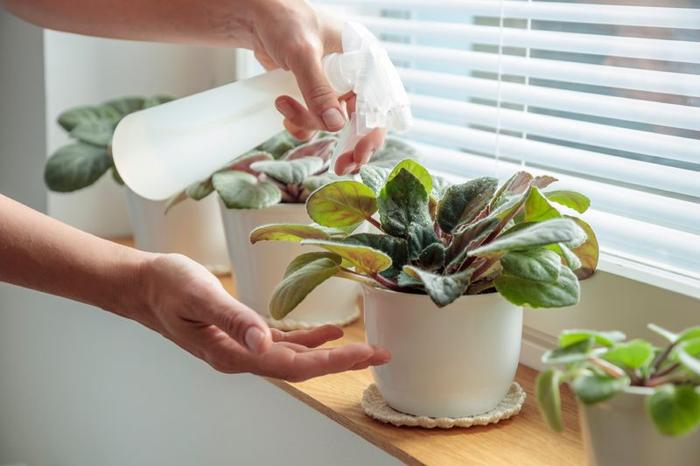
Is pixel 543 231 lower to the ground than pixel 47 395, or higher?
higher

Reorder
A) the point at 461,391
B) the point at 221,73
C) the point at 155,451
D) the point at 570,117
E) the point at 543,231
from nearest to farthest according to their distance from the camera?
the point at 543,231
the point at 461,391
the point at 570,117
the point at 155,451
the point at 221,73

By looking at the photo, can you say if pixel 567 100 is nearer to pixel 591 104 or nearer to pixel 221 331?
pixel 591 104

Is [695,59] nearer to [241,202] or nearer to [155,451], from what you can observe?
[241,202]

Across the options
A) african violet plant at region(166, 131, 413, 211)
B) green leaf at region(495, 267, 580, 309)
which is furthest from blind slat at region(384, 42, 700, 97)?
green leaf at region(495, 267, 580, 309)

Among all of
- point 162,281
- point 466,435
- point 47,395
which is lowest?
point 47,395

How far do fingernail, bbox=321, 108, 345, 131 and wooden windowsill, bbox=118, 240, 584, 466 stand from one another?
0.24m

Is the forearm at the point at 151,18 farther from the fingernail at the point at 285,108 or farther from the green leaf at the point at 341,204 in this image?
the green leaf at the point at 341,204

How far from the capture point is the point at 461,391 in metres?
0.77

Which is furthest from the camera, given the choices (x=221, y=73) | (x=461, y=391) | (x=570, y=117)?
(x=221, y=73)

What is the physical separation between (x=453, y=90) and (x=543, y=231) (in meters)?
0.47

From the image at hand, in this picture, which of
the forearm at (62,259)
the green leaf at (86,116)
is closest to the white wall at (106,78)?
the green leaf at (86,116)

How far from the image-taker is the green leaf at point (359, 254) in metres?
0.72

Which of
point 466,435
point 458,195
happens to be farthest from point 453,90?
point 466,435

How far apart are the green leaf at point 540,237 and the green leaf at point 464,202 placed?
103 mm
